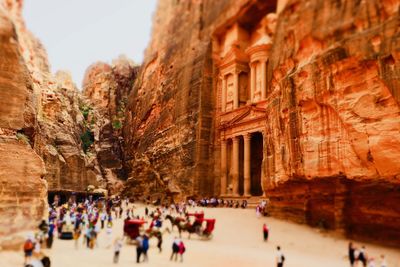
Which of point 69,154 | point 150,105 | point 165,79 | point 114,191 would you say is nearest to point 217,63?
point 165,79

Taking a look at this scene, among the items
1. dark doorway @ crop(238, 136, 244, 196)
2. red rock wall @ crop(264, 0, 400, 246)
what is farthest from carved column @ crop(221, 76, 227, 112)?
red rock wall @ crop(264, 0, 400, 246)

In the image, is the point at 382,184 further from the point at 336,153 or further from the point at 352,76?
the point at 352,76

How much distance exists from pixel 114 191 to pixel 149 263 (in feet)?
151

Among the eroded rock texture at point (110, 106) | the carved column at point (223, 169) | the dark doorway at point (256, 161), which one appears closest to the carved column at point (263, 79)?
the dark doorway at point (256, 161)

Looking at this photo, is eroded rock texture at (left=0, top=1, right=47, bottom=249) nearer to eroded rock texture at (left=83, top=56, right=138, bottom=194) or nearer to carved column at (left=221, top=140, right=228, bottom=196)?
carved column at (left=221, top=140, right=228, bottom=196)

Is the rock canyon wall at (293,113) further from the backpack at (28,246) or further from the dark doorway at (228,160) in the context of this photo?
the backpack at (28,246)

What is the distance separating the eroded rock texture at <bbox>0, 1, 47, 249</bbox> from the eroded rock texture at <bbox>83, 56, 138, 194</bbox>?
43.1 meters

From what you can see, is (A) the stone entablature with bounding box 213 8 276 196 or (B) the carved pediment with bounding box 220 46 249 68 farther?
(B) the carved pediment with bounding box 220 46 249 68

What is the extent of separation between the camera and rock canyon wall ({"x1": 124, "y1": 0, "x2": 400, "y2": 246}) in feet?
56.0

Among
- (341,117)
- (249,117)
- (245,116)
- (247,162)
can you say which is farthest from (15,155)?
(245,116)

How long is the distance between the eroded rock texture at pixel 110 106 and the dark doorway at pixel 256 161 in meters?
26.4

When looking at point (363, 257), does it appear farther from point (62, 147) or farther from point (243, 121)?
point (62, 147)

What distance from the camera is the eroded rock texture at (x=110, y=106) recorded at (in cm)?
6227

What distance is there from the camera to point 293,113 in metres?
21.5
